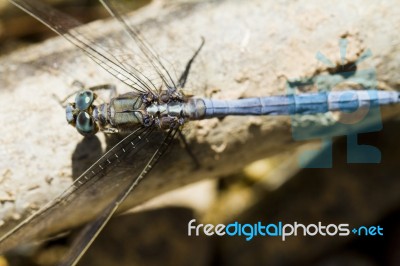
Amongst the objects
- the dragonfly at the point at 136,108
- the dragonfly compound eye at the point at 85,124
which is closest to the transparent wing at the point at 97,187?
the dragonfly at the point at 136,108

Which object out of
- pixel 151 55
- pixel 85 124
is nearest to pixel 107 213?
pixel 85 124

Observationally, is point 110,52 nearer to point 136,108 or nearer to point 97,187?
point 136,108

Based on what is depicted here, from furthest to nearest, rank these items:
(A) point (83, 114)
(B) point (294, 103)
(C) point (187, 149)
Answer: (B) point (294, 103)
(C) point (187, 149)
(A) point (83, 114)

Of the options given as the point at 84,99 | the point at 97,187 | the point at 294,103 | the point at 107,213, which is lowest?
the point at 107,213

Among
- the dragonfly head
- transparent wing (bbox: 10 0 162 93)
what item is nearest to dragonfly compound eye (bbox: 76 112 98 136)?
the dragonfly head

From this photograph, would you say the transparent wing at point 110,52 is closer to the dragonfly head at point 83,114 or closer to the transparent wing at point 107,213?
the dragonfly head at point 83,114

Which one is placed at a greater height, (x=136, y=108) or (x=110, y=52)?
(x=110, y=52)

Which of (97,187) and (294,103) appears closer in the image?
(97,187)

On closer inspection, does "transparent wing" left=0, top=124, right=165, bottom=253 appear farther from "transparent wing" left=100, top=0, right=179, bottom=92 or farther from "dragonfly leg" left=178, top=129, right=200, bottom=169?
"transparent wing" left=100, top=0, right=179, bottom=92
